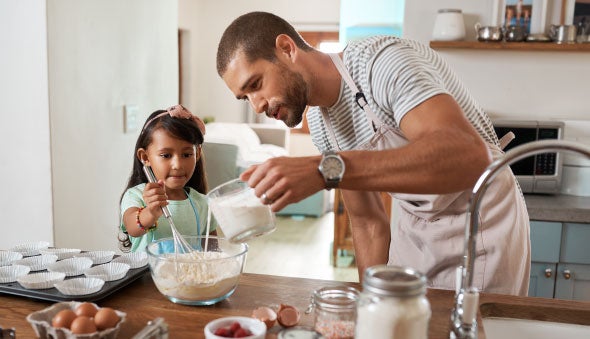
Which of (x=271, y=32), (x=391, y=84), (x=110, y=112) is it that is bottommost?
(x=110, y=112)

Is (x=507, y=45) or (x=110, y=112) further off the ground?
(x=507, y=45)

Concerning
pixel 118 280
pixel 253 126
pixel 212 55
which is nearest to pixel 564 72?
pixel 118 280

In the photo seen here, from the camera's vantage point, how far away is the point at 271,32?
1.44 metres

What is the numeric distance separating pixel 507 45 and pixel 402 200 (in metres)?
1.78

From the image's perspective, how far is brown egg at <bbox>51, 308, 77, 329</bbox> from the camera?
1.00 metres

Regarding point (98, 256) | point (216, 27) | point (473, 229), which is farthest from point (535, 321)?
point (216, 27)

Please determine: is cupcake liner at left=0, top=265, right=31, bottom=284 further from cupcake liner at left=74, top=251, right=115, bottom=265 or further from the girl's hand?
the girl's hand

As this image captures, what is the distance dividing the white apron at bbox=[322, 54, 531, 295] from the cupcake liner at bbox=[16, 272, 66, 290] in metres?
0.82

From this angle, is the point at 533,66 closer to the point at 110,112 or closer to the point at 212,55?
the point at 110,112

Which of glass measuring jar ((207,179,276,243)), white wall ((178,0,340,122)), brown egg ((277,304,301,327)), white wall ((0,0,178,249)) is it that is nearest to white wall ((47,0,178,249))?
white wall ((0,0,178,249))

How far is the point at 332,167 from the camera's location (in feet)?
3.67

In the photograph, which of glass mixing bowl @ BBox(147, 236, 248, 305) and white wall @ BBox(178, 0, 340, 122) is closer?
glass mixing bowl @ BBox(147, 236, 248, 305)

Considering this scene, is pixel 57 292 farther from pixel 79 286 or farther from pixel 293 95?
pixel 293 95

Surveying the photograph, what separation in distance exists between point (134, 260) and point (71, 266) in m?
0.15
